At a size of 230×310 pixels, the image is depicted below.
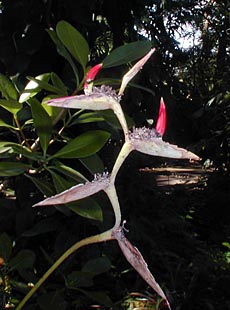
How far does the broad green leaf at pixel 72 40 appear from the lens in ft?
3.90

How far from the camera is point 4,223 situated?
2100mm

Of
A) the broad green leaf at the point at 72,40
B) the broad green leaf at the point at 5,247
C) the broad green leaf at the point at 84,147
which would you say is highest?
the broad green leaf at the point at 72,40

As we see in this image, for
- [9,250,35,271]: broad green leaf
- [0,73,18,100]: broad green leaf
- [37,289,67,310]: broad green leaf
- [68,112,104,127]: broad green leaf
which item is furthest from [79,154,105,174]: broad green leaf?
[37,289,67,310]: broad green leaf

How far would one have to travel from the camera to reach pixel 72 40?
3.93 feet

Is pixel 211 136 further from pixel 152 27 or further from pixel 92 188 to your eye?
pixel 92 188

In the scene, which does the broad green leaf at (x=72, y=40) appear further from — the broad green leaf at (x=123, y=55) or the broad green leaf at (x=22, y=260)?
the broad green leaf at (x=22, y=260)

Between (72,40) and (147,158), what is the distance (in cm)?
240

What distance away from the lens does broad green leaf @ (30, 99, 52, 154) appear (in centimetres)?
110

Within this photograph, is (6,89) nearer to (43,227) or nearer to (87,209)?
(87,209)

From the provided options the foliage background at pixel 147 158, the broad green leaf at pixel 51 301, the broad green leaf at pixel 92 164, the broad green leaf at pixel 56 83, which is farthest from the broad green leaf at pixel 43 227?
the broad green leaf at pixel 56 83

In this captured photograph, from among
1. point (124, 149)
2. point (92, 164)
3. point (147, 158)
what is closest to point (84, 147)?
point (92, 164)

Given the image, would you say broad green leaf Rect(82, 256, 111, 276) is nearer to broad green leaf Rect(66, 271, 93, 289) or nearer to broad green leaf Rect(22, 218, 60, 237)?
broad green leaf Rect(66, 271, 93, 289)

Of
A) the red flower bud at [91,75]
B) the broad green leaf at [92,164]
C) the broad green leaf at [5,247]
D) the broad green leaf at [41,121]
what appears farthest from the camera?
the broad green leaf at [5,247]

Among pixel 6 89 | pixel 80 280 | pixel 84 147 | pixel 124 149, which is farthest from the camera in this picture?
pixel 80 280
